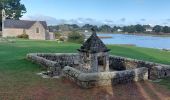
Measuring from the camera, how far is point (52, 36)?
77.8 m

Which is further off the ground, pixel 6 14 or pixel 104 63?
pixel 6 14

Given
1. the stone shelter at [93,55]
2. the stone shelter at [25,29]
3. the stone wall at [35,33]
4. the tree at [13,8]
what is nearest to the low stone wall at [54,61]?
the stone shelter at [93,55]

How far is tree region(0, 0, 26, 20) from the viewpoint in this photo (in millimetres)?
86812

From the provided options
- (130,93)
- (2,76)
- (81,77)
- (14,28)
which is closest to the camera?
(130,93)

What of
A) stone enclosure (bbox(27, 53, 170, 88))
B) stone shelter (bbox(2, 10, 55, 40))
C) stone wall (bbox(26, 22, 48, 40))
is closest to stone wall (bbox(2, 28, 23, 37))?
stone shelter (bbox(2, 10, 55, 40))

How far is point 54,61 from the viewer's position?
19047 millimetres

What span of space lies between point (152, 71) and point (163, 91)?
3.48m

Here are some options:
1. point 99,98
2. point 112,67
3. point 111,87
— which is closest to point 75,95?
point 99,98

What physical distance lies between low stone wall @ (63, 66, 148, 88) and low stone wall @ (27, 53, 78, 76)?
223 centimetres

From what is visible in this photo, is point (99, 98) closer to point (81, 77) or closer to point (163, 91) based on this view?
point (81, 77)

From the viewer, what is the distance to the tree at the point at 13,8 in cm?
Answer: 8681

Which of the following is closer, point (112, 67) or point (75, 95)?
point (75, 95)

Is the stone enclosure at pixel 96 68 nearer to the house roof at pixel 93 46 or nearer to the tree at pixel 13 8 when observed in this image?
the house roof at pixel 93 46

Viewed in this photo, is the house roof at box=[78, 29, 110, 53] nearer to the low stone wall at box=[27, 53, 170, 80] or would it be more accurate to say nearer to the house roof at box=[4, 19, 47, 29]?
the low stone wall at box=[27, 53, 170, 80]
